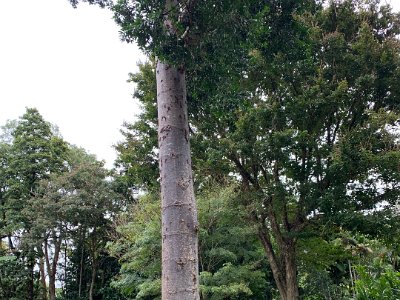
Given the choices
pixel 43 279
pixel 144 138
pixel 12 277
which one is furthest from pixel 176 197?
pixel 43 279

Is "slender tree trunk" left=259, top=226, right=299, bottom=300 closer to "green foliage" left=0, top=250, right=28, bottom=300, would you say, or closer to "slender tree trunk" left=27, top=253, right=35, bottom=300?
"green foliage" left=0, top=250, right=28, bottom=300

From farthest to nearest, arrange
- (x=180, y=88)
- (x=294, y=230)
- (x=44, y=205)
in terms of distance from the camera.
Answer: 1. (x=44, y=205)
2. (x=294, y=230)
3. (x=180, y=88)

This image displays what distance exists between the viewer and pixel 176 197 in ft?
8.06

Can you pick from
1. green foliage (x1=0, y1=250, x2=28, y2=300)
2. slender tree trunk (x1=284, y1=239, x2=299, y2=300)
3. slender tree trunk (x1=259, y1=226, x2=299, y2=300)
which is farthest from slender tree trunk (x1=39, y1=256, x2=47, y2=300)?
slender tree trunk (x1=284, y1=239, x2=299, y2=300)

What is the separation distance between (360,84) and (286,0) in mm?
4096

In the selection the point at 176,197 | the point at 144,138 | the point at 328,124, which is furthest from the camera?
the point at 144,138

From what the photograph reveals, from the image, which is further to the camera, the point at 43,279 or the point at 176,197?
the point at 43,279

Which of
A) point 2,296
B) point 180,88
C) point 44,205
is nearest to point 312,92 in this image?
point 180,88

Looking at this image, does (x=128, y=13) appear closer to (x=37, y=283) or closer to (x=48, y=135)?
(x=48, y=135)

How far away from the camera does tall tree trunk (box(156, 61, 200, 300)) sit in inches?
90.3

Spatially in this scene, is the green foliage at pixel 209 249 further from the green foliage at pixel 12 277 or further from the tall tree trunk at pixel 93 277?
the green foliage at pixel 12 277

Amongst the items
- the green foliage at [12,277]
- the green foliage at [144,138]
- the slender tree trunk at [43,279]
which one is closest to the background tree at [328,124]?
the green foliage at [144,138]

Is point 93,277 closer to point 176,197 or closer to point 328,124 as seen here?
point 328,124

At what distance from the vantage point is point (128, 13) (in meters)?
3.02
